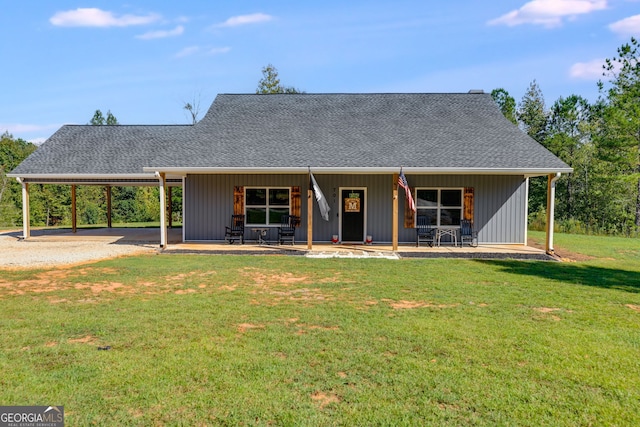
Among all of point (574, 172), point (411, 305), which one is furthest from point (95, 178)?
point (574, 172)

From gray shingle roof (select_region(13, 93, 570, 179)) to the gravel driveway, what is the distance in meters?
2.54

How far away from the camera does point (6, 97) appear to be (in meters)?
A: 33.9

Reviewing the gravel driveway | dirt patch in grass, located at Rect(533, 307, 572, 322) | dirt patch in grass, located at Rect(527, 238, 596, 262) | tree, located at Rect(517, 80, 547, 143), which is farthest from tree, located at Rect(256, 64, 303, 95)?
dirt patch in grass, located at Rect(533, 307, 572, 322)

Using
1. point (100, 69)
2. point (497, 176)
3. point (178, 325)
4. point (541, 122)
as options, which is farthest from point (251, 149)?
point (541, 122)

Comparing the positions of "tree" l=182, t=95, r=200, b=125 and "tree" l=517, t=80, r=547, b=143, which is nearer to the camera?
"tree" l=517, t=80, r=547, b=143

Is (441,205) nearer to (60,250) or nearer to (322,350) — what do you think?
(322,350)

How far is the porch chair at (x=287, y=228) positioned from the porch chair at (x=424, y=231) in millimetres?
3901

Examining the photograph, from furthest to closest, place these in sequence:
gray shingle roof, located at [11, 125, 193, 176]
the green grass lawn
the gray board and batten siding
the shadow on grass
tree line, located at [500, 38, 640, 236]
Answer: tree line, located at [500, 38, 640, 236] → gray shingle roof, located at [11, 125, 193, 176] → the gray board and batten siding → the shadow on grass → the green grass lawn

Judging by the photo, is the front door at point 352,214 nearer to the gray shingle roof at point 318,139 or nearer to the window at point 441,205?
the gray shingle roof at point 318,139

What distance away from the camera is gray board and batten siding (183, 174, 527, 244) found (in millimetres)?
13688

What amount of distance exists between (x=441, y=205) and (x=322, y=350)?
10296mm

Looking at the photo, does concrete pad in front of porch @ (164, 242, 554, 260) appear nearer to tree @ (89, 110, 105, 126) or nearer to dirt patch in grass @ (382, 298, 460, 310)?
dirt patch in grass @ (382, 298, 460, 310)

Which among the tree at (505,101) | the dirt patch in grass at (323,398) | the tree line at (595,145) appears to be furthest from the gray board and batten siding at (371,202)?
the tree at (505,101)

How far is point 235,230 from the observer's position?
13359mm
